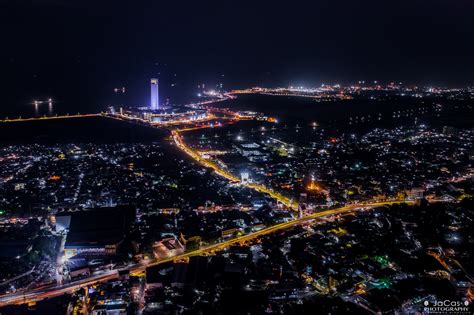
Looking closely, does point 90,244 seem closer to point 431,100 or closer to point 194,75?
point 431,100

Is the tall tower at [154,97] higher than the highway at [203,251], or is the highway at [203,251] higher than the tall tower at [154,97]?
the tall tower at [154,97]

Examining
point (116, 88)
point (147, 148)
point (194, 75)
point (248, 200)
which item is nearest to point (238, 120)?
point (147, 148)

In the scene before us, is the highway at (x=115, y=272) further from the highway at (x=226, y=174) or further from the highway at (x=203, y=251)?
the highway at (x=226, y=174)

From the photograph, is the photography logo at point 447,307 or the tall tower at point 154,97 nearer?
the photography logo at point 447,307

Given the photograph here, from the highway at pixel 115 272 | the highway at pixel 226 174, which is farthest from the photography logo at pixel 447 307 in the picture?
the highway at pixel 226 174

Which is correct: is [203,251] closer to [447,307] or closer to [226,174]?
[447,307]

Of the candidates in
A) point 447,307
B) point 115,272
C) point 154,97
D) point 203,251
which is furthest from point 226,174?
point 154,97

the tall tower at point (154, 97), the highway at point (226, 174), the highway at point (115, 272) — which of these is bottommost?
the highway at point (115, 272)

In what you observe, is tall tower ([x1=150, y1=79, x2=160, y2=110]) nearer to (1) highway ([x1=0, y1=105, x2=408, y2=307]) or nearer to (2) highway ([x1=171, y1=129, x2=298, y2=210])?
(2) highway ([x1=171, y1=129, x2=298, y2=210])
